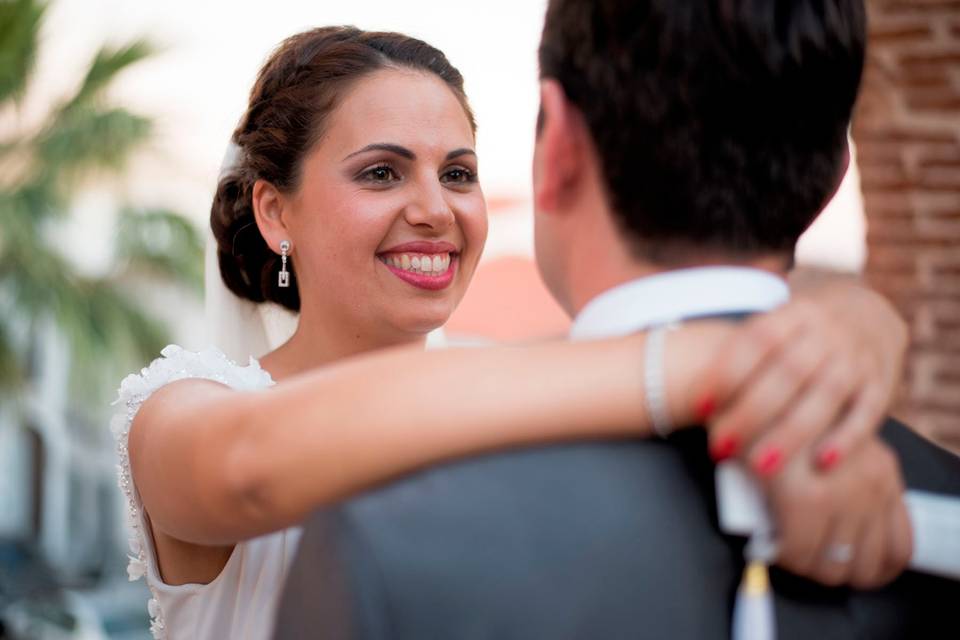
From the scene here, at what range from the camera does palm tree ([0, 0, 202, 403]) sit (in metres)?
9.40

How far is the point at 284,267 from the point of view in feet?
8.37

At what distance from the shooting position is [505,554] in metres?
1.06

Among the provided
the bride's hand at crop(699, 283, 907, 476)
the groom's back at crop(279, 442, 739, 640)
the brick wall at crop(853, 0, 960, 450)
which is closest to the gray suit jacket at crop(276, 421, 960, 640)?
the groom's back at crop(279, 442, 739, 640)

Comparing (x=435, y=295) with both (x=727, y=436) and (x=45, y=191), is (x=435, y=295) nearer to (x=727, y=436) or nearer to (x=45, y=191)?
(x=727, y=436)

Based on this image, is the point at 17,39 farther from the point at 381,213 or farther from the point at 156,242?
the point at 381,213

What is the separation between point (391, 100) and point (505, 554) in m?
1.55

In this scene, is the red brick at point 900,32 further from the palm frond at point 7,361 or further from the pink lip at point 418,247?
the palm frond at point 7,361

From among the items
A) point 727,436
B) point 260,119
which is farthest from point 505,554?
point 260,119

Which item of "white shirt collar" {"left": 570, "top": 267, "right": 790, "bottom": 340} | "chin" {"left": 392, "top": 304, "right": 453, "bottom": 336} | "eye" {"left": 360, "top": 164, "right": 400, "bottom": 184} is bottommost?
"chin" {"left": 392, "top": 304, "right": 453, "bottom": 336}

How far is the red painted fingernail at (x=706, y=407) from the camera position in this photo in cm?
106

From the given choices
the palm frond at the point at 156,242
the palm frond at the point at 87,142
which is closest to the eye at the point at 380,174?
the palm frond at the point at 87,142

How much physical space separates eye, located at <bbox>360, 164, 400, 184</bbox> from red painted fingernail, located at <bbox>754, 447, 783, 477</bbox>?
150 centimetres

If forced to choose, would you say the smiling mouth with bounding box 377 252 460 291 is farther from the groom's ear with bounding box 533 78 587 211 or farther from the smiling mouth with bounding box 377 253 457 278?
the groom's ear with bounding box 533 78 587 211

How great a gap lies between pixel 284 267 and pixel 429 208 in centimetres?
36
